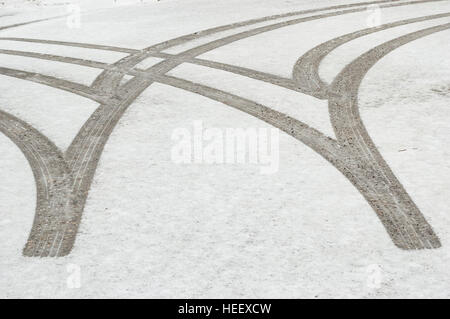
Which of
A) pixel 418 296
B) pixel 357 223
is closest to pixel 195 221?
pixel 357 223

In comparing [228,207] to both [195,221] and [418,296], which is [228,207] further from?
[418,296]

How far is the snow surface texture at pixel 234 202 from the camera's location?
25.8 ft

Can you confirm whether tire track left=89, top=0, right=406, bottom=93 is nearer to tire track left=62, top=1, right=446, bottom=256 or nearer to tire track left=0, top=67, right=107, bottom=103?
tire track left=62, top=1, right=446, bottom=256

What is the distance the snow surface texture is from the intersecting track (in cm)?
24

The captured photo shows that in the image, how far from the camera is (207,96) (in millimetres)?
15000

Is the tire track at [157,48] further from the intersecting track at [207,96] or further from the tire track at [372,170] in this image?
the tire track at [372,170]

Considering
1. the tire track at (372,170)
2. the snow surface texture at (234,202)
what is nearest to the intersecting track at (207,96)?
the tire track at (372,170)

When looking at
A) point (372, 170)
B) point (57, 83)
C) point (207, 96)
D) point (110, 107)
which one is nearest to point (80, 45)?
point (57, 83)

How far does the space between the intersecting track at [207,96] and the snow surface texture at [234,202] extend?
9.5 inches

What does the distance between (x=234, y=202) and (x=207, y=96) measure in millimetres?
5776

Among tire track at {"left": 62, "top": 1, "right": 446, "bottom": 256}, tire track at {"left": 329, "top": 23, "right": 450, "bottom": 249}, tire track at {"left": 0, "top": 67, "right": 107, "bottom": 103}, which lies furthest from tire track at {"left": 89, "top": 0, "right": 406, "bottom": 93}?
tire track at {"left": 329, "top": 23, "right": 450, "bottom": 249}

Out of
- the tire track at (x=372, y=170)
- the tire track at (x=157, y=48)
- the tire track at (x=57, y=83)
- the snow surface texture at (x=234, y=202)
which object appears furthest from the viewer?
the tire track at (x=157, y=48)

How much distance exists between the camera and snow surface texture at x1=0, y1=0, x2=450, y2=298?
787cm

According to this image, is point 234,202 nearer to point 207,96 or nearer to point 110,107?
point 207,96
